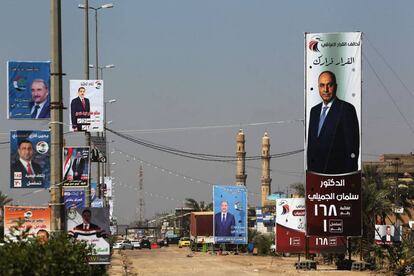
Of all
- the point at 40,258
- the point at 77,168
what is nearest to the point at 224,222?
the point at 77,168

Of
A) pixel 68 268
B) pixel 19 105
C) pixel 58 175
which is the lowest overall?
pixel 68 268

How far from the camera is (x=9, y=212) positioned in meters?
27.8

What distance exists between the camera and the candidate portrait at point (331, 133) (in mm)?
42156

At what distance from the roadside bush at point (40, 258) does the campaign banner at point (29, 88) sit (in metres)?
9.01

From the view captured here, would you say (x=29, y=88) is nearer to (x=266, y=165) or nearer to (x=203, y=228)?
(x=203, y=228)

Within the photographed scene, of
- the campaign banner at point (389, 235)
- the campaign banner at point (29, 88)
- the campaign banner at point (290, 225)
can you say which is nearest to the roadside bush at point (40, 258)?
the campaign banner at point (29, 88)

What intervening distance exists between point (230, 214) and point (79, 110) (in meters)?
50.0

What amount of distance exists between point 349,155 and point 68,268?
31429 millimetres

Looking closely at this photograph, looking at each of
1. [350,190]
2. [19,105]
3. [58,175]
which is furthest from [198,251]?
[58,175]

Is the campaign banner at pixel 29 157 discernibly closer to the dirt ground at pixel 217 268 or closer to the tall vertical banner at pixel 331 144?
the tall vertical banner at pixel 331 144

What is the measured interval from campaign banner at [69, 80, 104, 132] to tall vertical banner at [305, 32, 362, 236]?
18.3m

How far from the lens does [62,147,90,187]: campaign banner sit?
3017 cm

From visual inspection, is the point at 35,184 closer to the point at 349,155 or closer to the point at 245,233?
the point at 349,155

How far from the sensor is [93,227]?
23.0 meters
